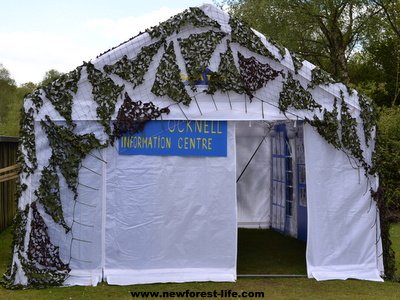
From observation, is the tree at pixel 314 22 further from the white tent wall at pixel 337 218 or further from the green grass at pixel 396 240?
the white tent wall at pixel 337 218

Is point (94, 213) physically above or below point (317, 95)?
below

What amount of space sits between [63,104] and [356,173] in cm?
355

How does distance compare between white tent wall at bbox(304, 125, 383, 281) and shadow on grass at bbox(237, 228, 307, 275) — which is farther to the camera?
shadow on grass at bbox(237, 228, 307, 275)

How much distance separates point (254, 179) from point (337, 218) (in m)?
4.28

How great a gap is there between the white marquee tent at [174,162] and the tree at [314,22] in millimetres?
11781

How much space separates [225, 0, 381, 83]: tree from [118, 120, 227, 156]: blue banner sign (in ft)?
39.7

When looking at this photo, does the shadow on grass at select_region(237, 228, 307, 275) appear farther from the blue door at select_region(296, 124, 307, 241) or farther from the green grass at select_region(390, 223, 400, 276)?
the green grass at select_region(390, 223, 400, 276)

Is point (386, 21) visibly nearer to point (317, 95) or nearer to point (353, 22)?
point (353, 22)

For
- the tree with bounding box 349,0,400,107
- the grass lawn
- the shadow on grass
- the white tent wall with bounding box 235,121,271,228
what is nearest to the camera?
the grass lawn

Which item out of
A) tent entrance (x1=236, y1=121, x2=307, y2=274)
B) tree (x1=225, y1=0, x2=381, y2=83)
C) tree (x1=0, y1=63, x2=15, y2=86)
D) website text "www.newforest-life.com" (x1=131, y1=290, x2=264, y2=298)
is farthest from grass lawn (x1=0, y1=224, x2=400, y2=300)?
Result: tree (x1=0, y1=63, x2=15, y2=86)

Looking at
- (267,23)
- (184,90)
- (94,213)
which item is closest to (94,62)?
(184,90)

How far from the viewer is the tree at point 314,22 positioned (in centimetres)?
1798

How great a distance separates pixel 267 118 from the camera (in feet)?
21.0

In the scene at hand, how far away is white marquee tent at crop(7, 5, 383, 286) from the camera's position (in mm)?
6145
